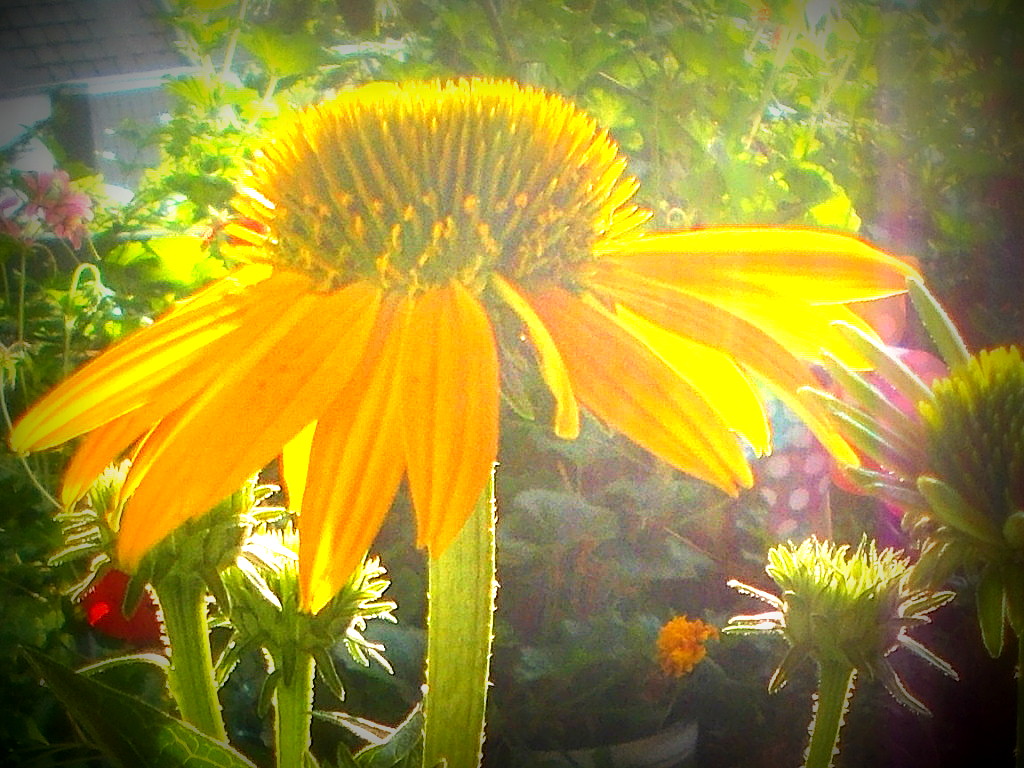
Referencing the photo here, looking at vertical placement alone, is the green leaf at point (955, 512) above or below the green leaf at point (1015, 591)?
above

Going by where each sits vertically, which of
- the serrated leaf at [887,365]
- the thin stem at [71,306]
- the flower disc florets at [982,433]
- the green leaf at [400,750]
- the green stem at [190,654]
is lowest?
the green leaf at [400,750]

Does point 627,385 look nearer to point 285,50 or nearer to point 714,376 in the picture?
point 714,376

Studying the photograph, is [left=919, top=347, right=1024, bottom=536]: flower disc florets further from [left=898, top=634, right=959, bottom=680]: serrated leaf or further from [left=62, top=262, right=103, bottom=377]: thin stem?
[left=62, top=262, right=103, bottom=377]: thin stem

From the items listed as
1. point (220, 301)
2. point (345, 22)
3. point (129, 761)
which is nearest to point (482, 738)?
point (129, 761)

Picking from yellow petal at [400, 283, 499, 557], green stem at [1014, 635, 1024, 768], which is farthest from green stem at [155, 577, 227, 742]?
green stem at [1014, 635, 1024, 768]

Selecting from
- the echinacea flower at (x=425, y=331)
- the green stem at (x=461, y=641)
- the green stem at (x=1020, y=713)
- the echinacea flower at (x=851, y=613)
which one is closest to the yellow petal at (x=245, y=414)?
the echinacea flower at (x=425, y=331)

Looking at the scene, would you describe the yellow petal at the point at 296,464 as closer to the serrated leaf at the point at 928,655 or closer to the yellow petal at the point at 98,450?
the yellow petal at the point at 98,450

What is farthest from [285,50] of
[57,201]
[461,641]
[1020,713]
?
[1020,713]
